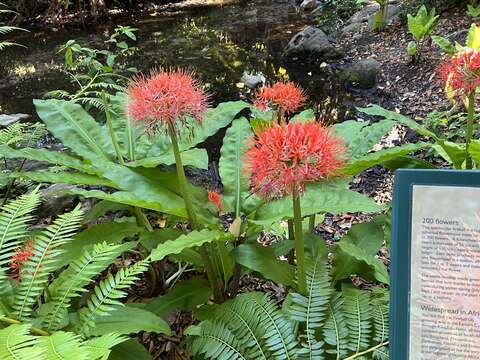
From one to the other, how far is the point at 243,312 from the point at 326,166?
62 centimetres

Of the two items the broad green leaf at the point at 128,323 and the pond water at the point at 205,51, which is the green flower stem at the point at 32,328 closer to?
the broad green leaf at the point at 128,323

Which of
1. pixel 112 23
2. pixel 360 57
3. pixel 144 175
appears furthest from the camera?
pixel 112 23

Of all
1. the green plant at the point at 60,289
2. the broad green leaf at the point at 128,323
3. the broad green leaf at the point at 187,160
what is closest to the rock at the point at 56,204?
the broad green leaf at the point at 187,160

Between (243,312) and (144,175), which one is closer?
(243,312)

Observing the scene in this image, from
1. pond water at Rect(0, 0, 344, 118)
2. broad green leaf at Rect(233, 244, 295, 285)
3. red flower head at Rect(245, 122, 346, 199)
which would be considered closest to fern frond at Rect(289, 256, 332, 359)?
broad green leaf at Rect(233, 244, 295, 285)

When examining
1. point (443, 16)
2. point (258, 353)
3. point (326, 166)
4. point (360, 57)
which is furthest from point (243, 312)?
point (443, 16)

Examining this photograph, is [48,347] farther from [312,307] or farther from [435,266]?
[435,266]

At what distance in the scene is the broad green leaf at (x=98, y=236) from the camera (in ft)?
6.53

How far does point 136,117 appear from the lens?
1724mm

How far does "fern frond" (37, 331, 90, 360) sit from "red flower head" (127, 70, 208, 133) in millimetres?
781

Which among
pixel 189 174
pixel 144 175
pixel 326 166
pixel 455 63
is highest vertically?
pixel 455 63

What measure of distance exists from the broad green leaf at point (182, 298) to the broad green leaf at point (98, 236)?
11.9 inches

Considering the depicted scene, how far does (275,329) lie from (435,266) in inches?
23.2

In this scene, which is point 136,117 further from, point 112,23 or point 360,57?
point 112,23
